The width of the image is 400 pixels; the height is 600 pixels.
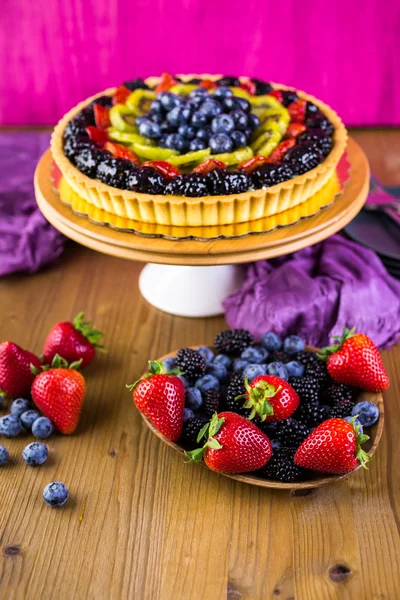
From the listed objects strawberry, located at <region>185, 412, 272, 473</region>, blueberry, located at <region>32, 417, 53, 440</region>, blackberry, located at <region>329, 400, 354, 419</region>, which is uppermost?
strawberry, located at <region>185, 412, 272, 473</region>

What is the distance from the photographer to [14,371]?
1601 millimetres

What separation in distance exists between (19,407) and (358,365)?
0.75m

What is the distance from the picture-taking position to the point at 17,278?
213 cm

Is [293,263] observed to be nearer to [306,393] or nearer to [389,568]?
[306,393]

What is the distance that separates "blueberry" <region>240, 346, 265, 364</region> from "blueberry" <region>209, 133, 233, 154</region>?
1.73ft

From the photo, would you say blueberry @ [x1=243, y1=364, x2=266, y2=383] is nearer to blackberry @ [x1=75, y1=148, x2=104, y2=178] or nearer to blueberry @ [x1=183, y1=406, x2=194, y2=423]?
blueberry @ [x1=183, y1=406, x2=194, y2=423]

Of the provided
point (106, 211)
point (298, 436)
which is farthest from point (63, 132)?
point (298, 436)

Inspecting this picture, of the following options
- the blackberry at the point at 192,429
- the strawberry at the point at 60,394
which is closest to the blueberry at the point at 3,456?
the strawberry at the point at 60,394

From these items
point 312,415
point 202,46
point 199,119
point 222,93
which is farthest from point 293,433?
point 202,46

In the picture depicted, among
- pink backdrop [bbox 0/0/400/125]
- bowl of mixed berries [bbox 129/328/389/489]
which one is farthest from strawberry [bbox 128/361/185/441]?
pink backdrop [bbox 0/0/400/125]

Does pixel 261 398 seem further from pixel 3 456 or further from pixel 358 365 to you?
pixel 3 456

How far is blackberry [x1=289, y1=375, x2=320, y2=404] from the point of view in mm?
1497

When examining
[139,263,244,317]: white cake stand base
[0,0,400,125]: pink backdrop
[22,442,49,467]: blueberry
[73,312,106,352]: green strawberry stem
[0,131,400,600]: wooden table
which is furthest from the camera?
[0,0,400,125]: pink backdrop

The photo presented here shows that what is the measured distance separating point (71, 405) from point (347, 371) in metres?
0.60
